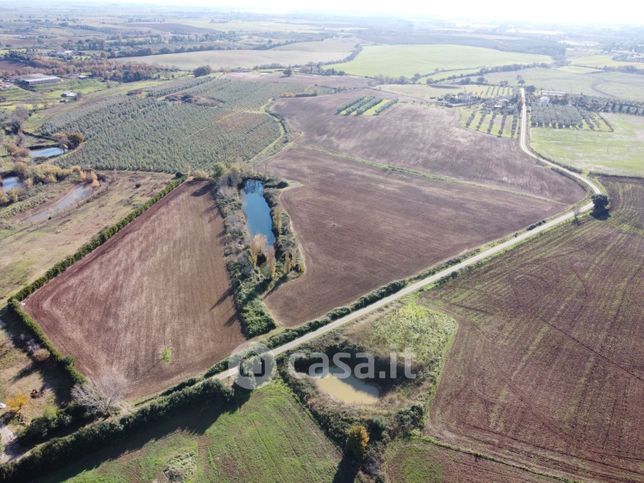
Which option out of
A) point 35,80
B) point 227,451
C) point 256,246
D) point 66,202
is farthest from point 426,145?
point 35,80

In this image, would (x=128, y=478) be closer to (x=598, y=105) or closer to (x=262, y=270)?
(x=262, y=270)

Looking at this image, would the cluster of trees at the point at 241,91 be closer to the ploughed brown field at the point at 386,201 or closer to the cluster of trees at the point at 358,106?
the cluster of trees at the point at 358,106

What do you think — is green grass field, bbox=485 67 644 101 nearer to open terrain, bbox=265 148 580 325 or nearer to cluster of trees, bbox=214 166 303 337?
open terrain, bbox=265 148 580 325

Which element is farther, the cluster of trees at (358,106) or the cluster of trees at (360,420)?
the cluster of trees at (358,106)

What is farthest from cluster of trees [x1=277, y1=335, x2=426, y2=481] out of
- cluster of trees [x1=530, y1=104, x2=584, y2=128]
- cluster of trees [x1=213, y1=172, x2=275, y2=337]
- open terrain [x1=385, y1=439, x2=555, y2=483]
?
cluster of trees [x1=530, y1=104, x2=584, y2=128]

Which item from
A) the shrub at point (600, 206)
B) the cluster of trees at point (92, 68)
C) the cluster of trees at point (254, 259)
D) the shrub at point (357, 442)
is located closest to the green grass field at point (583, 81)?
the shrub at point (600, 206)

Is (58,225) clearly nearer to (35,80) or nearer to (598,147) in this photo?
(598,147)
